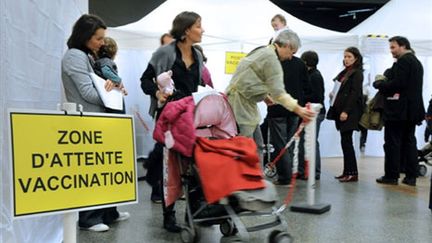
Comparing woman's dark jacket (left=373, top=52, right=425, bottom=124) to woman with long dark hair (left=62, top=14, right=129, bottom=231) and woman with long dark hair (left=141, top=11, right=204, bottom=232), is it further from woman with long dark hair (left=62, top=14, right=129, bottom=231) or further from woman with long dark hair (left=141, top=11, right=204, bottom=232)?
woman with long dark hair (left=62, top=14, right=129, bottom=231)

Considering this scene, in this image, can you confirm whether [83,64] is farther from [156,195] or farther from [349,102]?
[349,102]

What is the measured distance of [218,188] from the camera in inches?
89.6

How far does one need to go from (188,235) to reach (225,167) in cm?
47

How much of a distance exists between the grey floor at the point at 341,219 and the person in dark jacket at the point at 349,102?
0.39 m

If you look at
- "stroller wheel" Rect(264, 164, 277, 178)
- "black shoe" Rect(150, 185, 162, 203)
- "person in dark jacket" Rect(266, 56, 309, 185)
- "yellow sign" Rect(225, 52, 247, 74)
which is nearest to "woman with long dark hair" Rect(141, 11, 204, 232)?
"black shoe" Rect(150, 185, 162, 203)

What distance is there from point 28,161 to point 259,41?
16.7ft

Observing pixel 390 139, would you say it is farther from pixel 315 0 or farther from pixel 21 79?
pixel 315 0

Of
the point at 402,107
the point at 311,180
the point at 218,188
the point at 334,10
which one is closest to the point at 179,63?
the point at 218,188

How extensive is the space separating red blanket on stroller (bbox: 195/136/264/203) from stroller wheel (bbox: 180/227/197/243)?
1.08 ft

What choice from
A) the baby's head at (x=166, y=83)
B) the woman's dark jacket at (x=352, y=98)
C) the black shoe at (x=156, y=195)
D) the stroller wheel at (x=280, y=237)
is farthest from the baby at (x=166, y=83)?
the woman's dark jacket at (x=352, y=98)

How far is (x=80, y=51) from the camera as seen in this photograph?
260 cm

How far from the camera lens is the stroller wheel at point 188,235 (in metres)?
2.52

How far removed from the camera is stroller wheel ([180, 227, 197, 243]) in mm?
2520

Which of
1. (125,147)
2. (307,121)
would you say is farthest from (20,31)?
(307,121)
